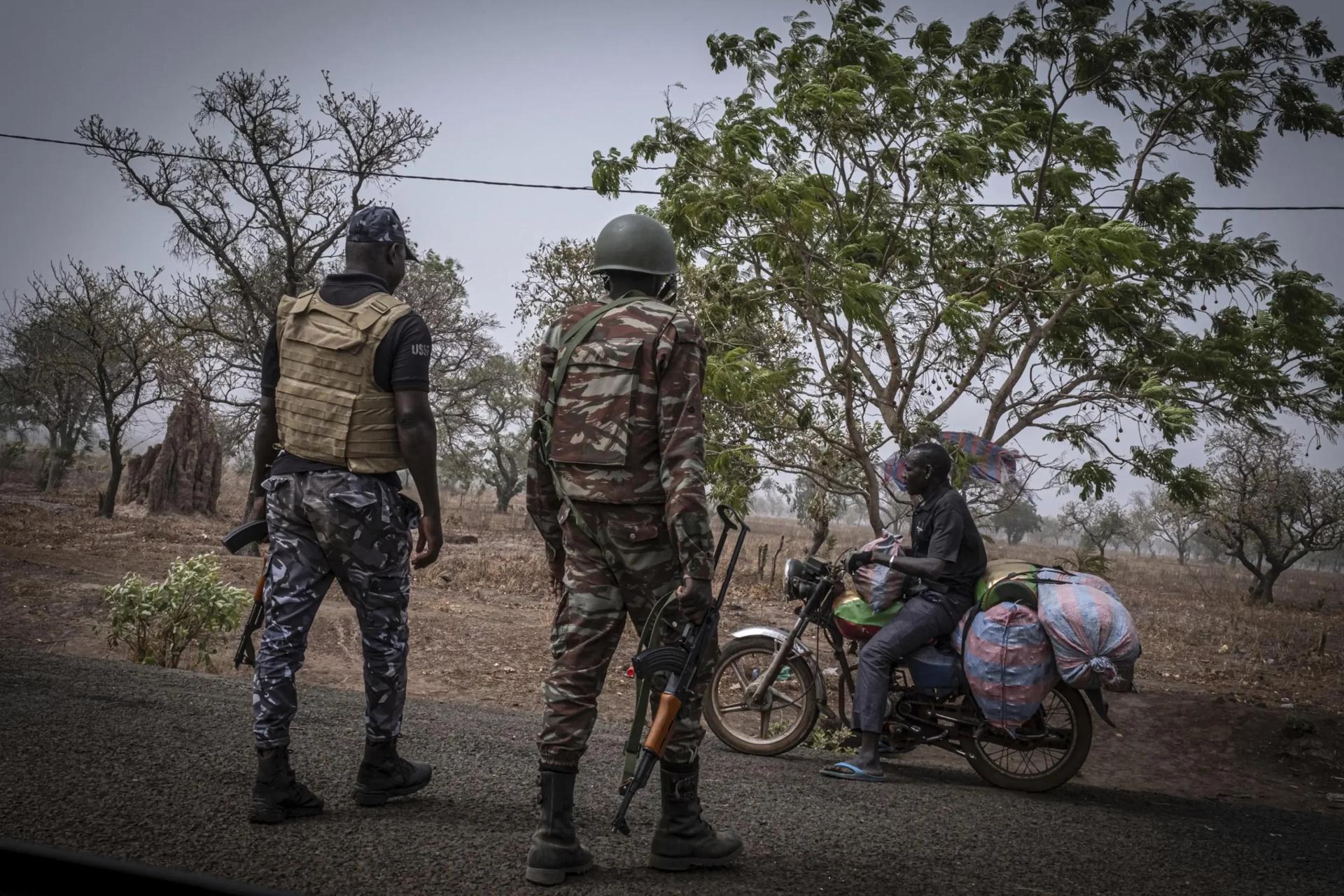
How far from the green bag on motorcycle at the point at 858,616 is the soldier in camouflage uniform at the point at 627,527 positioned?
275cm

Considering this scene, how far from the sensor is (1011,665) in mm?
5609

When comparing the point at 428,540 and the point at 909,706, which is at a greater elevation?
the point at 428,540

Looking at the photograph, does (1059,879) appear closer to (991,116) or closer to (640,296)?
(640,296)

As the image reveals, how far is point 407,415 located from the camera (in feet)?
12.3

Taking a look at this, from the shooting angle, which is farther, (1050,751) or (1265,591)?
(1265,591)

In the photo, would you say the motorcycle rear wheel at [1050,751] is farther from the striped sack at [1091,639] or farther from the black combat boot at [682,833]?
the black combat boot at [682,833]

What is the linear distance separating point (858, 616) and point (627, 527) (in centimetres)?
309

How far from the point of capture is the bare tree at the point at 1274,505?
28828 millimetres

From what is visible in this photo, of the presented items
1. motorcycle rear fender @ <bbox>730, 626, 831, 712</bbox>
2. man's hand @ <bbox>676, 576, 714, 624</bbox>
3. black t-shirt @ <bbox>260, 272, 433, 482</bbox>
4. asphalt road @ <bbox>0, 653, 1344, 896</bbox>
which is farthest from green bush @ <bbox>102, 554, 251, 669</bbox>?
man's hand @ <bbox>676, 576, 714, 624</bbox>

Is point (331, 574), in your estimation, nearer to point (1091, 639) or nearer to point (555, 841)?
point (555, 841)

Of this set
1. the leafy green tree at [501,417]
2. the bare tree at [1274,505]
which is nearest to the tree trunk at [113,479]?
the leafy green tree at [501,417]

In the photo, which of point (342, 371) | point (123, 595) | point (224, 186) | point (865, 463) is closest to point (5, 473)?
point (224, 186)

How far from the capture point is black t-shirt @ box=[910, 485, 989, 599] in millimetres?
5691

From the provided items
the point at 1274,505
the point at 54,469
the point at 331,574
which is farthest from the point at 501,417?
the point at 331,574
